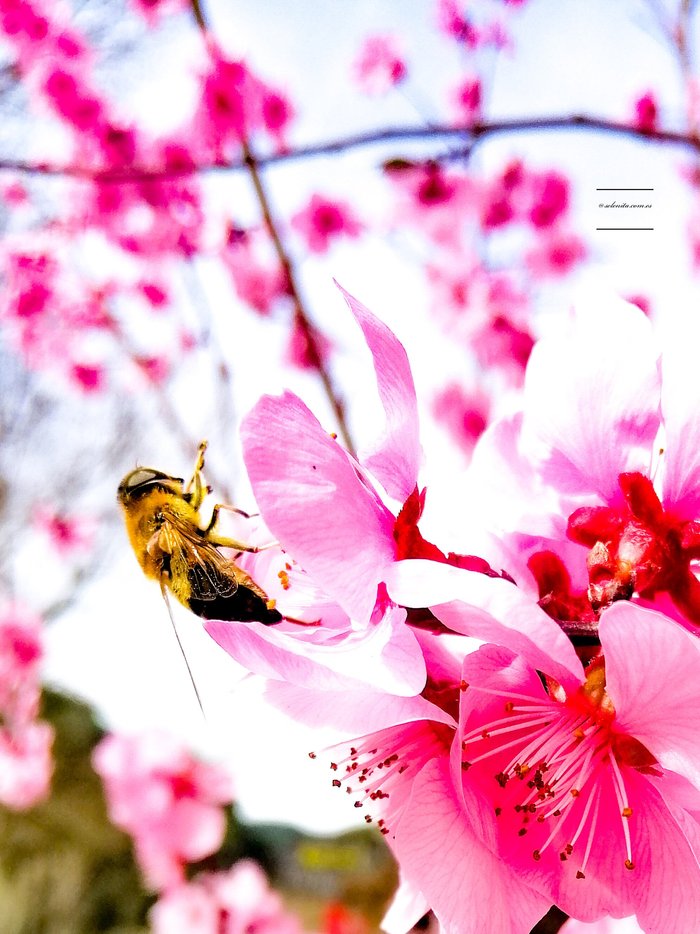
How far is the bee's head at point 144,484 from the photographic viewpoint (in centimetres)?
75

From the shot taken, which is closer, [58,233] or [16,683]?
[58,233]

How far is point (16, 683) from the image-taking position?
14.5 feet

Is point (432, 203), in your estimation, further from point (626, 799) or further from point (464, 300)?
point (626, 799)

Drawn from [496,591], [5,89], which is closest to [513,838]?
[496,591]

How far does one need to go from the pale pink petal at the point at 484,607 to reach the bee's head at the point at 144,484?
41cm

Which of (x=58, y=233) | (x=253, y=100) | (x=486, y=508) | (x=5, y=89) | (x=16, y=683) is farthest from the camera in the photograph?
(x=16, y=683)

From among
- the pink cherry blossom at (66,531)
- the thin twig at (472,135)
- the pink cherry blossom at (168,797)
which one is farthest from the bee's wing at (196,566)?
the pink cherry blossom at (66,531)

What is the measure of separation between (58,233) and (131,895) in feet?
14.4

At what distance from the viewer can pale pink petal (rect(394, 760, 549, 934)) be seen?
404 millimetres

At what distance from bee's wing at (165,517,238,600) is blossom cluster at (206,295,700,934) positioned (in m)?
0.05

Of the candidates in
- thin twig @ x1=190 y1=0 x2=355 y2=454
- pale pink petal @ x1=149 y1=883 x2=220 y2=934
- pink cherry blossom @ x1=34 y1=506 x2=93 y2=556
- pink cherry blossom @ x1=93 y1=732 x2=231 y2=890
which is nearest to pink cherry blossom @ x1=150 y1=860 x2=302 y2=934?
pale pink petal @ x1=149 y1=883 x2=220 y2=934

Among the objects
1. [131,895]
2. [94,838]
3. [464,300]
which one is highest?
[464,300]

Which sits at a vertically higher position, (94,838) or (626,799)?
(626,799)

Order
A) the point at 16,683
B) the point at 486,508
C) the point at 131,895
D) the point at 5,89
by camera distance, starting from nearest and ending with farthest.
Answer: the point at 486,508 < the point at 5,89 < the point at 16,683 < the point at 131,895
